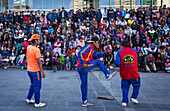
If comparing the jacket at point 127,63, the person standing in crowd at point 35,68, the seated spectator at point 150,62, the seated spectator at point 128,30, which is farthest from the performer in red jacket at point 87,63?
the seated spectator at point 128,30

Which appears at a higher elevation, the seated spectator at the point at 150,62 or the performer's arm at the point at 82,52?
the performer's arm at the point at 82,52

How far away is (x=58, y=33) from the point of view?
631 inches

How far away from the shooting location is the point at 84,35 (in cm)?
1545

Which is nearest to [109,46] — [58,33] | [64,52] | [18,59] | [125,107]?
[64,52]

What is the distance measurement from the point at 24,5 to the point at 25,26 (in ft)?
22.6

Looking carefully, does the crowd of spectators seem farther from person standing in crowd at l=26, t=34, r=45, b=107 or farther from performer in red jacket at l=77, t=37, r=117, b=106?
person standing in crowd at l=26, t=34, r=45, b=107

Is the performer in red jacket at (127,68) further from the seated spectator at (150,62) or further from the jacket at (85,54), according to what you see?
the seated spectator at (150,62)

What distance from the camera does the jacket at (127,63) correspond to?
5262 mm

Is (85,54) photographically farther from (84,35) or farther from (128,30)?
(128,30)

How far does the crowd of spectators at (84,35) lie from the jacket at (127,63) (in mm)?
7168

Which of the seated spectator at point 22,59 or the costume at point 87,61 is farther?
the seated spectator at point 22,59

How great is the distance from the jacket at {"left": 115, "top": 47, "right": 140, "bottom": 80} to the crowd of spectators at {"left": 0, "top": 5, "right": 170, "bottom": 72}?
717cm

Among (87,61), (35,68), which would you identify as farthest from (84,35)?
(35,68)

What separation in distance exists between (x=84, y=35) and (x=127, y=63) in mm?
10363
